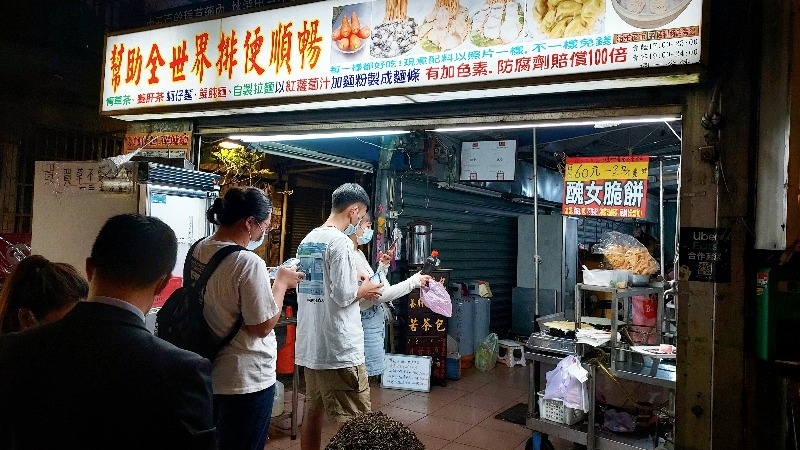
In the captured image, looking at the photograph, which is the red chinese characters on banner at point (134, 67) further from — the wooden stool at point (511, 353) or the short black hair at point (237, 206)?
the wooden stool at point (511, 353)

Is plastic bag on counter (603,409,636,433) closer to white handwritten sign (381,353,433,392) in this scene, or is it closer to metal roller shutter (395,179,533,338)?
white handwritten sign (381,353,433,392)

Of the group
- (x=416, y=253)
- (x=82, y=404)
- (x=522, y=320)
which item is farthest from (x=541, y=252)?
(x=82, y=404)

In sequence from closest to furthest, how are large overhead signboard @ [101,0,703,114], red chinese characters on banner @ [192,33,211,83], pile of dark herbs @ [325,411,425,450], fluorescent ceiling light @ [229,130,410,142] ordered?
pile of dark herbs @ [325,411,425,450], large overhead signboard @ [101,0,703,114], fluorescent ceiling light @ [229,130,410,142], red chinese characters on banner @ [192,33,211,83]

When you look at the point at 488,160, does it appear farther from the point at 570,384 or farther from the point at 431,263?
the point at 570,384

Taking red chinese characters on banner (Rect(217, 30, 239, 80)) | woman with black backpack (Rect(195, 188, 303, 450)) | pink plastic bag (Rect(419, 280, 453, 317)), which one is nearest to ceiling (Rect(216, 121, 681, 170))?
pink plastic bag (Rect(419, 280, 453, 317))

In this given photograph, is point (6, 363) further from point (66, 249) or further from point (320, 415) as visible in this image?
point (66, 249)

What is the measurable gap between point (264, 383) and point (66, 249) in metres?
2.60

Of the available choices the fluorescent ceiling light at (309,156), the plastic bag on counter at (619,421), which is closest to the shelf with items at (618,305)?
the plastic bag on counter at (619,421)

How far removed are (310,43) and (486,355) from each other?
7.16 metres

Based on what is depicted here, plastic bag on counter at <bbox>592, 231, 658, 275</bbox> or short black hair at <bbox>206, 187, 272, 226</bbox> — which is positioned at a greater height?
short black hair at <bbox>206, 187, 272, 226</bbox>

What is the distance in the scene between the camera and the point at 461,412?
6.95 meters

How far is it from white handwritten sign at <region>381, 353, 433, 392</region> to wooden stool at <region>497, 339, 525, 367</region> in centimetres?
256

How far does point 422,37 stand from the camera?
368 centimetres

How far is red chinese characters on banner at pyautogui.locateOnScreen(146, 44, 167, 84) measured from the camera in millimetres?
4919
